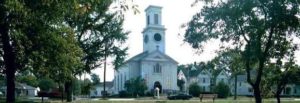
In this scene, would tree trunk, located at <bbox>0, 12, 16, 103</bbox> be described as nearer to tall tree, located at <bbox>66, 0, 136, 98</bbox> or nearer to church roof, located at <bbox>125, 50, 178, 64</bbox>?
tall tree, located at <bbox>66, 0, 136, 98</bbox>

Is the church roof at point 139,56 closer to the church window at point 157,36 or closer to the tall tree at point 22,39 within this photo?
the church window at point 157,36

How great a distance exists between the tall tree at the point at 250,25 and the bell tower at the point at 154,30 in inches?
2848

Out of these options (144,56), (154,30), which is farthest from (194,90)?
(154,30)

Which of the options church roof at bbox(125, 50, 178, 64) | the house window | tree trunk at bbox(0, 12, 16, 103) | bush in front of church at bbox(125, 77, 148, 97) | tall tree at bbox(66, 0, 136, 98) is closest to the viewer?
tree trunk at bbox(0, 12, 16, 103)

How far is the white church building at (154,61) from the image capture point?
97125mm

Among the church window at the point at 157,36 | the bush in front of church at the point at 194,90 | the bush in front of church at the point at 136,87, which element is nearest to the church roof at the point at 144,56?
the church window at the point at 157,36

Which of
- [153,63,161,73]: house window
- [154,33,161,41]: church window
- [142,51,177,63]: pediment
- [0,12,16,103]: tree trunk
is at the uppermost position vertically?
[154,33,161,41]: church window

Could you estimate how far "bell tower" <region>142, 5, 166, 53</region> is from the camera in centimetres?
9900

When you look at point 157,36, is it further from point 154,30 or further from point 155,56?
point 155,56

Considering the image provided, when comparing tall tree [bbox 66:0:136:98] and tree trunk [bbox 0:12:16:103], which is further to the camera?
tall tree [bbox 66:0:136:98]

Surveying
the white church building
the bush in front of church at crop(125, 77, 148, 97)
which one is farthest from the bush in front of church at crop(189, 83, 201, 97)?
the white church building

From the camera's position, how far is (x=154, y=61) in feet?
321

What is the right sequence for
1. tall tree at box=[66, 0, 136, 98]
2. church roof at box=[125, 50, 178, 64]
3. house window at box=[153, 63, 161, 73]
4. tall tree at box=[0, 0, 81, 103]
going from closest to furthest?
tall tree at box=[0, 0, 81, 103] → tall tree at box=[66, 0, 136, 98] → church roof at box=[125, 50, 178, 64] → house window at box=[153, 63, 161, 73]

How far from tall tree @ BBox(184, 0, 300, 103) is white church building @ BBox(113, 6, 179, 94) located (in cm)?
7000
